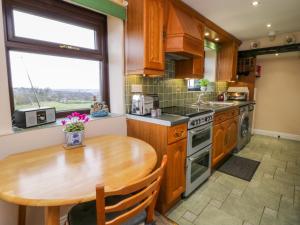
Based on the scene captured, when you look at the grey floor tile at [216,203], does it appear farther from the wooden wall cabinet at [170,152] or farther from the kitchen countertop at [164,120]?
the kitchen countertop at [164,120]

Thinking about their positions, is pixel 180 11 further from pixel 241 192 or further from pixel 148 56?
pixel 241 192

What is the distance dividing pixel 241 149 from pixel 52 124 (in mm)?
3340

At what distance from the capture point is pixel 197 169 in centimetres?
213

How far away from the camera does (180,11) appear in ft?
7.17

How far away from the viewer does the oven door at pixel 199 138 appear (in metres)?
1.93

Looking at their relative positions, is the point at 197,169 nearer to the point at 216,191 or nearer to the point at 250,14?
the point at 216,191

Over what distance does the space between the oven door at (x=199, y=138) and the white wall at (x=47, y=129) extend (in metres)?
0.76

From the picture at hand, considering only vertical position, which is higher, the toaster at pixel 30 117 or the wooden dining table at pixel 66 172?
the toaster at pixel 30 117

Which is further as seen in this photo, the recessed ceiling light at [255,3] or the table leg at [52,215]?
the recessed ceiling light at [255,3]

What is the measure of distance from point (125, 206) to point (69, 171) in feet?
1.37

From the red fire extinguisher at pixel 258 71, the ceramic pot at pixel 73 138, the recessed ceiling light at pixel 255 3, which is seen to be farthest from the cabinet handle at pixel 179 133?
the red fire extinguisher at pixel 258 71

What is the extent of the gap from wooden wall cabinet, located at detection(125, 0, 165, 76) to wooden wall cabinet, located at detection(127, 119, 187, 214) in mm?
613

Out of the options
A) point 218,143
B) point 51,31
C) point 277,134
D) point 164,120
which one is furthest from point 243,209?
point 277,134

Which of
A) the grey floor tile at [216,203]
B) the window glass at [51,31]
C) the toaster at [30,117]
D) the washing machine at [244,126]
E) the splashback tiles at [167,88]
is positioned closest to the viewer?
the toaster at [30,117]
